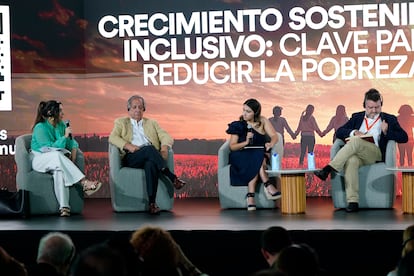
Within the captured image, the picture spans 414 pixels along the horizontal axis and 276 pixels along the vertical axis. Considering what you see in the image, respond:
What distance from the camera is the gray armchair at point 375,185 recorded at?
7668 millimetres

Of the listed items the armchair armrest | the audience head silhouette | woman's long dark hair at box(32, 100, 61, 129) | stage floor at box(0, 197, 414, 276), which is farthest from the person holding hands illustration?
the audience head silhouette

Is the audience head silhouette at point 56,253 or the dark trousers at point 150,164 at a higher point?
the dark trousers at point 150,164

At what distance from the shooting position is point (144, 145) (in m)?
7.93

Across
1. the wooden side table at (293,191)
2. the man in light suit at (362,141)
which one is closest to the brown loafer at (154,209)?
the wooden side table at (293,191)

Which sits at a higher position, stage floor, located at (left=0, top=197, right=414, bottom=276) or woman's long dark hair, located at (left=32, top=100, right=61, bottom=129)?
woman's long dark hair, located at (left=32, top=100, right=61, bottom=129)

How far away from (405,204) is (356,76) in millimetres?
2585

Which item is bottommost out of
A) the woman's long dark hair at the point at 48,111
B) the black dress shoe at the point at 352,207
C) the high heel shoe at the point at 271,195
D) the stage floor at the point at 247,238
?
the stage floor at the point at 247,238

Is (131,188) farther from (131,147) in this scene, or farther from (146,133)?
(146,133)

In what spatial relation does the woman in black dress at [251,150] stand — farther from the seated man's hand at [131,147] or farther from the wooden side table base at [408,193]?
the wooden side table base at [408,193]

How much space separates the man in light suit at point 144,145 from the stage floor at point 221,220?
0.30 metres

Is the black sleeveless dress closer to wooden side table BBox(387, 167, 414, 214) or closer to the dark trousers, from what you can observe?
the dark trousers

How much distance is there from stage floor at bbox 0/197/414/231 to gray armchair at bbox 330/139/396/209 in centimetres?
13

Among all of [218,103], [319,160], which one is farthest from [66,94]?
[319,160]

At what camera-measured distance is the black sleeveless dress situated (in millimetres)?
7773
